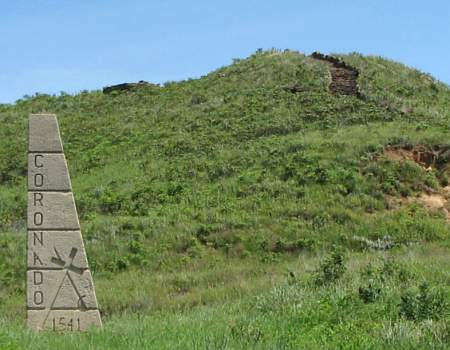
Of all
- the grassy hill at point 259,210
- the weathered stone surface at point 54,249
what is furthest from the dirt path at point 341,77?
the weathered stone surface at point 54,249

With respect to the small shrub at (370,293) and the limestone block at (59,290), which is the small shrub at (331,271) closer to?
the small shrub at (370,293)

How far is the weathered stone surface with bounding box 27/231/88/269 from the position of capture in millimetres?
9641

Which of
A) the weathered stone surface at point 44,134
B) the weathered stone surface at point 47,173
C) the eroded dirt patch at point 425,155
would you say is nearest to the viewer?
the weathered stone surface at point 47,173

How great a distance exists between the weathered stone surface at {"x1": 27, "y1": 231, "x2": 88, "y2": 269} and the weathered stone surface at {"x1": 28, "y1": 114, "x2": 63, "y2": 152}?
1.06m

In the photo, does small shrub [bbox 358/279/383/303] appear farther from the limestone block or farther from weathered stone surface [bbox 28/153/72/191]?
weathered stone surface [bbox 28/153/72/191]

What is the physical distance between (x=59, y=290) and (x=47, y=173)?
143 cm

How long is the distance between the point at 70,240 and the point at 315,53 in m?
29.3

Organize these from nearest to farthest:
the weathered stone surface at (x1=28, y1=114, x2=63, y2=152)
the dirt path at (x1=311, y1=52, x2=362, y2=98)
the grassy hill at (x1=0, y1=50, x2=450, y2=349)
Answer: the grassy hill at (x1=0, y1=50, x2=450, y2=349), the weathered stone surface at (x1=28, y1=114, x2=63, y2=152), the dirt path at (x1=311, y1=52, x2=362, y2=98)

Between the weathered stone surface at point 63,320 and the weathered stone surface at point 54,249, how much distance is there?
0.54 meters

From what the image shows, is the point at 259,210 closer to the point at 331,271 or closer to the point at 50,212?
the point at 331,271

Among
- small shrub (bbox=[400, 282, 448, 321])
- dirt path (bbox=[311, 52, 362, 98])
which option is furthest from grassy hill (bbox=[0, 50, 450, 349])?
dirt path (bbox=[311, 52, 362, 98])

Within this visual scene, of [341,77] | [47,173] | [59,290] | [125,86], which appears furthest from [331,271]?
[125,86]

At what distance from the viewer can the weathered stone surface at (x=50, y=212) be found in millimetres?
9734

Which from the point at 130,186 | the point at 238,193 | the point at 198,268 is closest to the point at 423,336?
the point at 198,268
